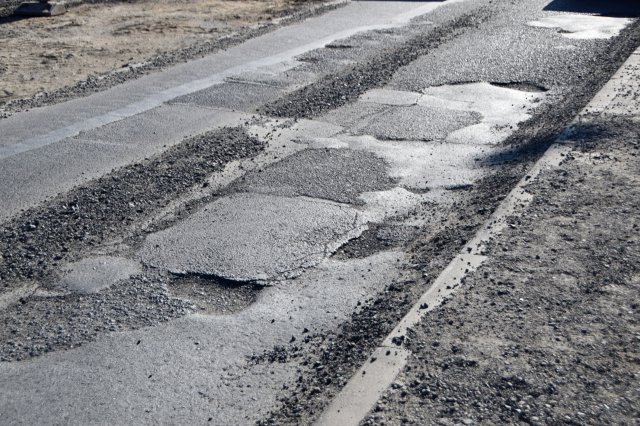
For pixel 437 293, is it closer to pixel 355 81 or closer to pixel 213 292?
pixel 213 292

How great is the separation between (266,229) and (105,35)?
10125 millimetres

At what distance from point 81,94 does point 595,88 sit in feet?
21.4

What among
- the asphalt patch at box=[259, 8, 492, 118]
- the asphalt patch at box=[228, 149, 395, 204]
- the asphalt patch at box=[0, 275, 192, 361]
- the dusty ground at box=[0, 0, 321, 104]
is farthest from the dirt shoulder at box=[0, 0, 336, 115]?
the asphalt patch at box=[0, 275, 192, 361]

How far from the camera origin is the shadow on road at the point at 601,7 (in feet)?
53.6

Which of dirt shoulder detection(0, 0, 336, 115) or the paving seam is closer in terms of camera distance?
the paving seam

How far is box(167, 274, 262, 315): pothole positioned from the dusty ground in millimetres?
6595

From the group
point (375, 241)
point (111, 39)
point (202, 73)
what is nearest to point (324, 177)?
point (375, 241)

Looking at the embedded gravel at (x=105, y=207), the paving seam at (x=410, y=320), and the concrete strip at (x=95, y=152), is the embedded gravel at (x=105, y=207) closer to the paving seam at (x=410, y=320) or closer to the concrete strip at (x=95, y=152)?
the concrete strip at (x=95, y=152)

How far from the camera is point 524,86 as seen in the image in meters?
11.6

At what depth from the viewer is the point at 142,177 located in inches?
334

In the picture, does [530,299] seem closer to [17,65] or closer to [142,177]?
[142,177]

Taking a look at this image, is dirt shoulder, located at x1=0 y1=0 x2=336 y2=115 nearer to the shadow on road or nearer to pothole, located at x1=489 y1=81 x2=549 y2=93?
the shadow on road

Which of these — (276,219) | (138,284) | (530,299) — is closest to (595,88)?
(276,219)

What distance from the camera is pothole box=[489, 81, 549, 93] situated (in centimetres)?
1143
